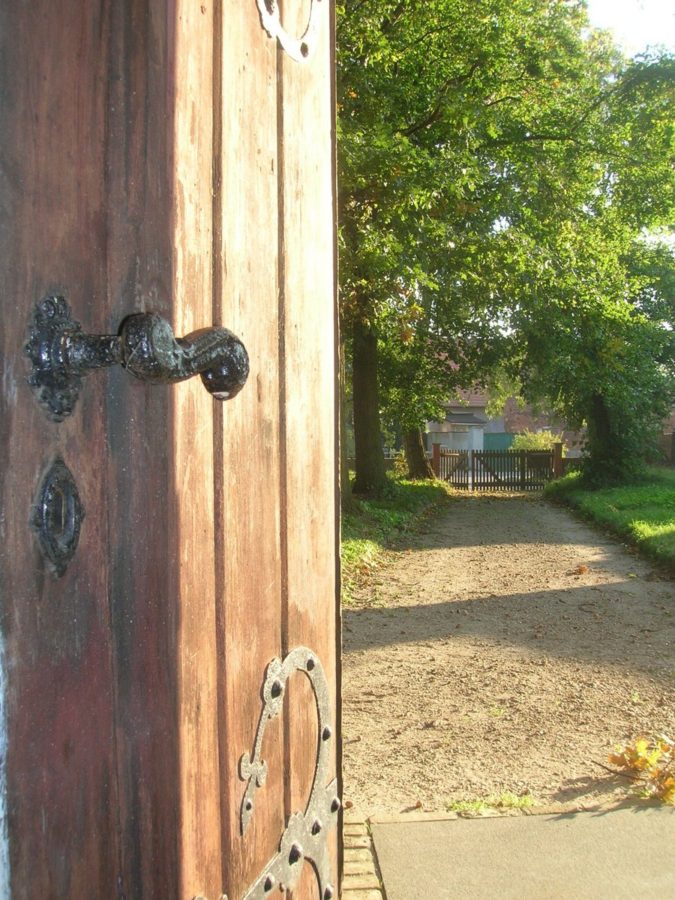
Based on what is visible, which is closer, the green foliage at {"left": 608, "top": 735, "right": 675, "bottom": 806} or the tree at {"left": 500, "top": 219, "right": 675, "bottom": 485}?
the green foliage at {"left": 608, "top": 735, "right": 675, "bottom": 806}

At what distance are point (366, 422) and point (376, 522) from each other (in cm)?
499

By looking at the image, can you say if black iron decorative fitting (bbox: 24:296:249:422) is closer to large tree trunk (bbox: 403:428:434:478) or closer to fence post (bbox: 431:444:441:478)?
large tree trunk (bbox: 403:428:434:478)

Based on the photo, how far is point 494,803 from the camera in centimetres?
404

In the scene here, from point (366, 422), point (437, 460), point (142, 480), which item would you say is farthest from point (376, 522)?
point (437, 460)

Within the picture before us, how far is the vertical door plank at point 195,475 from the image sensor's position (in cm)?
121

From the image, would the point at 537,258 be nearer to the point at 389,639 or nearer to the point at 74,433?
the point at 389,639

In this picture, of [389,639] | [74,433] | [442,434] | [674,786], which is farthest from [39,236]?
[442,434]

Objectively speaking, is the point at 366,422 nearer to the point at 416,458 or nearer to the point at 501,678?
the point at 416,458

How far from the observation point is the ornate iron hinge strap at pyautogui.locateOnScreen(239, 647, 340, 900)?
148 cm

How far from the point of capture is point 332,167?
81.6 inches

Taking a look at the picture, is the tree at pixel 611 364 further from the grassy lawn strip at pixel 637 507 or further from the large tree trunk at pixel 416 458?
the large tree trunk at pixel 416 458

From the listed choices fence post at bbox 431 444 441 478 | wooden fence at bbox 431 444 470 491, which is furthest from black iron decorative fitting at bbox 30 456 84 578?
fence post at bbox 431 444 441 478

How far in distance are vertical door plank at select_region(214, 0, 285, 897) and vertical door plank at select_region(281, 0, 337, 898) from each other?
7 centimetres

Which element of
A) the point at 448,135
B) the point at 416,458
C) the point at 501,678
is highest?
the point at 448,135
